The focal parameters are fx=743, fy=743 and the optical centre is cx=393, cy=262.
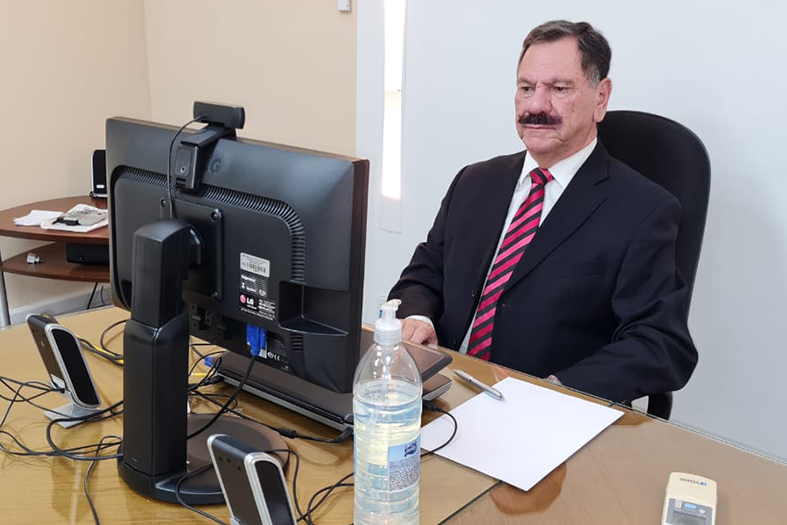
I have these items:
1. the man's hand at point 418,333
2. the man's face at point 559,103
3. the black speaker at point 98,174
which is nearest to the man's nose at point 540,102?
the man's face at point 559,103

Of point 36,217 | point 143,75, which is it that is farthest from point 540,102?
point 143,75

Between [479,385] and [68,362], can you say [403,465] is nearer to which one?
[479,385]

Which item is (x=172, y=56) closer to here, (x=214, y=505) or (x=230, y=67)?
(x=230, y=67)

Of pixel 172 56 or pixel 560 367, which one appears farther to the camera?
pixel 172 56

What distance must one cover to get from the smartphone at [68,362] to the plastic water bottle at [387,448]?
1.73ft

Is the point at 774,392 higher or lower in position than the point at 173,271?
lower

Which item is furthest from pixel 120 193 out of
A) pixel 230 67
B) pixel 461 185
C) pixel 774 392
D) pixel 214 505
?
pixel 230 67

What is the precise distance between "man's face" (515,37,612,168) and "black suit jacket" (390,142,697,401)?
0.08 m

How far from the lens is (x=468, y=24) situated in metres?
2.54

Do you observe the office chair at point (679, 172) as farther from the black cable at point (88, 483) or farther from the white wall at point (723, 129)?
the black cable at point (88, 483)

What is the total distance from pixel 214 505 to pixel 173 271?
318 millimetres

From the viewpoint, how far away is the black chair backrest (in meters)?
1.60

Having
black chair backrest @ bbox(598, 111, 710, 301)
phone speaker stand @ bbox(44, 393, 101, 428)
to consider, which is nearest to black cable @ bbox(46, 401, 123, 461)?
phone speaker stand @ bbox(44, 393, 101, 428)

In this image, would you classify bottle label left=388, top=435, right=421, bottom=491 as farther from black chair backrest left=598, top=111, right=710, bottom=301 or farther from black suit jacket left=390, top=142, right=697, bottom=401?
black chair backrest left=598, top=111, right=710, bottom=301
